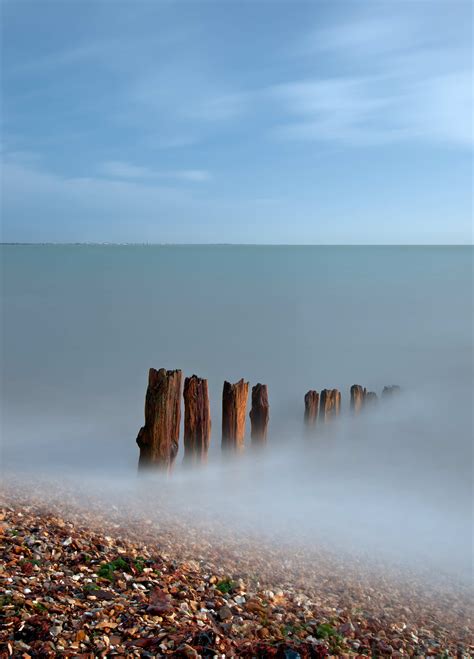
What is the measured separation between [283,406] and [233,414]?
26.3ft

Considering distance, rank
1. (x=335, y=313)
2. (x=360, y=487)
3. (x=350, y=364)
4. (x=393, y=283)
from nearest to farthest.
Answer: (x=360, y=487), (x=350, y=364), (x=335, y=313), (x=393, y=283)

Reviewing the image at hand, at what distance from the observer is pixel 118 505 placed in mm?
9688

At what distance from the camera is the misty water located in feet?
36.0

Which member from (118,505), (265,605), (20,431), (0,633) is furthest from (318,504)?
(20,431)

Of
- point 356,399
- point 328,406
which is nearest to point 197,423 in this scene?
point 328,406

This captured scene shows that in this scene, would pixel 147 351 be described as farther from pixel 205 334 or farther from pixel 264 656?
pixel 264 656

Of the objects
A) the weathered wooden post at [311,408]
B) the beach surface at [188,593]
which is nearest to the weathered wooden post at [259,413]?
the weathered wooden post at [311,408]

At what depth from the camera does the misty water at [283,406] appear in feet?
36.0

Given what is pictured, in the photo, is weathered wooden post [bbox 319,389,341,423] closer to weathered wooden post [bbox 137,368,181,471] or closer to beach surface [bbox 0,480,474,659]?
weathered wooden post [bbox 137,368,181,471]

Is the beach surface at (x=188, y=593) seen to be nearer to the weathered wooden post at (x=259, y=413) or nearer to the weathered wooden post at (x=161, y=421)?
the weathered wooden post at (x=161, y=421)

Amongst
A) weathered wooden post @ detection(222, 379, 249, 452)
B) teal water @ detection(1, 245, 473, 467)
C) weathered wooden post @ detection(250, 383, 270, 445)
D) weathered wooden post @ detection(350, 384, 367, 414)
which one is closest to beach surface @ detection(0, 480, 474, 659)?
weathered wooden post @ detection(222, 379, 249, 452)

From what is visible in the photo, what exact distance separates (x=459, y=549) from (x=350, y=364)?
18759mm

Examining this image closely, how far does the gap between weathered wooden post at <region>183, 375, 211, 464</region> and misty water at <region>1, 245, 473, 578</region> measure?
0.43 m

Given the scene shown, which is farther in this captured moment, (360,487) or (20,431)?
(20,431)
